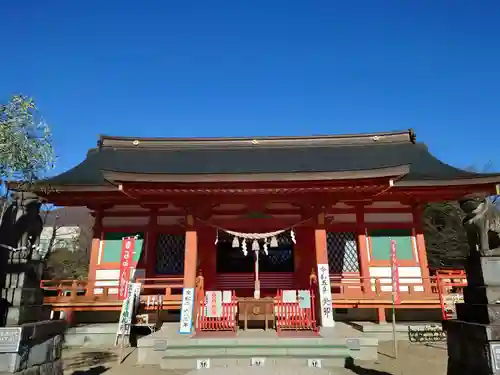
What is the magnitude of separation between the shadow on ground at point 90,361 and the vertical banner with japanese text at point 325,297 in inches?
218

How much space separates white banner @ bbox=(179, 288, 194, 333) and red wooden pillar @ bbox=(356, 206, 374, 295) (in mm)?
5498

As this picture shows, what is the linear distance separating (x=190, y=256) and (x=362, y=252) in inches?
235

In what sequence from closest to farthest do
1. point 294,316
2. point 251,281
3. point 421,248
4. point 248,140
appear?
1. point 294,316
2. point 421,248
3. point 251,281
4. point 248,140

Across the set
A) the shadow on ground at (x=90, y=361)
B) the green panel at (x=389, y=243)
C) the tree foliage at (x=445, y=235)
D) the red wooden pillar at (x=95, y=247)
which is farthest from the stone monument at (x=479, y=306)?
the tree foliage at (x=445, y=235)

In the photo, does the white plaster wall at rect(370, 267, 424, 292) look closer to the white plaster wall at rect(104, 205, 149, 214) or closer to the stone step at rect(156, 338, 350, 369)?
the stone step at rect(156, 338, 350, 369)

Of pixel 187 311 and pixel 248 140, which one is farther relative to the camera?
pixel 248 140

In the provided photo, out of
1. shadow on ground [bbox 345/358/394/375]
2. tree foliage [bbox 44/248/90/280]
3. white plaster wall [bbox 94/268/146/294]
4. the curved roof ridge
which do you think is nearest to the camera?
shadow on ground [bbox 345/358/394/375]

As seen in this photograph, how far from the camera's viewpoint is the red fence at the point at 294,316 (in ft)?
29.0

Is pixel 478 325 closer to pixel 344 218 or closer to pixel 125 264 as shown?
pixel 344 218

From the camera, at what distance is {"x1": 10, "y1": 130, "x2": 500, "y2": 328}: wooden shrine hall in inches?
380

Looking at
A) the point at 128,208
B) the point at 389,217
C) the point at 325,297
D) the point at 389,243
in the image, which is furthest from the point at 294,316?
the point at 128,208

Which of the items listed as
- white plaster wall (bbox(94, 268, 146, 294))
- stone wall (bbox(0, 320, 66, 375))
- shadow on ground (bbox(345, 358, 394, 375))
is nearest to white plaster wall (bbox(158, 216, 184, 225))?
white plaster wall (bbox(94, 268, 146, 294))

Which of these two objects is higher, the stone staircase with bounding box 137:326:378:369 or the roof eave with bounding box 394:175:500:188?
the roof eave with bounding box 394:175:500:188

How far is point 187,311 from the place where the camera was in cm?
902
